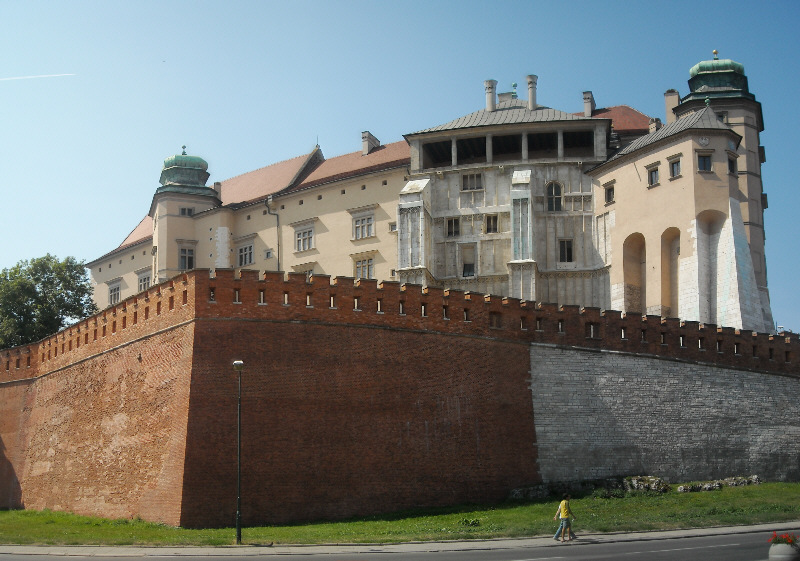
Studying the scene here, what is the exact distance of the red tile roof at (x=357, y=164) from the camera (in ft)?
218

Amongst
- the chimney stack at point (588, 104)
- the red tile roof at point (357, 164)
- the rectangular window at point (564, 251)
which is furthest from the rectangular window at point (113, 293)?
the chimney stack at point (588, 104)

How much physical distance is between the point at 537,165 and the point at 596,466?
24.6 meters

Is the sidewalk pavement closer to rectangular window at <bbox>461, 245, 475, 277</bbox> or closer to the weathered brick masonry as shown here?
the weathered brick masonry

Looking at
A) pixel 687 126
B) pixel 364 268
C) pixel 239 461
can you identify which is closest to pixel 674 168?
pixel 687 126

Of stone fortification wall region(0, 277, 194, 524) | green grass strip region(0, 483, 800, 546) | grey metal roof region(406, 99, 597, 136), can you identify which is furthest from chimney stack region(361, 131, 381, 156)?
green grass strip region(0, 483, 800, 546)

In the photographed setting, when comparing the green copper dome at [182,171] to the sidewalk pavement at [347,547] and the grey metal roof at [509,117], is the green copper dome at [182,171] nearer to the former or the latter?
the grey metal roof at [509,117]

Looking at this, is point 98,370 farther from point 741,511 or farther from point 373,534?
point 741,511

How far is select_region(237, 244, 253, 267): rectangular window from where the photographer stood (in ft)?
236

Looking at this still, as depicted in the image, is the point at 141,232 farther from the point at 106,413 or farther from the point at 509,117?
the point at 106,413

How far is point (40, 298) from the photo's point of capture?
204ft

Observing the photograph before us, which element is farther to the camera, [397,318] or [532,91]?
A: [532,91]

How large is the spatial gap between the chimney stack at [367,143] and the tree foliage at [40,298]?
19468mm

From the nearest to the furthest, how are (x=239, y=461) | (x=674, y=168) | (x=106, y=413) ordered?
(x=239, y=461) → (x=106, y=413) → (x=674, y=168)

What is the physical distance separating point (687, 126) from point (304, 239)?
1024 inches
